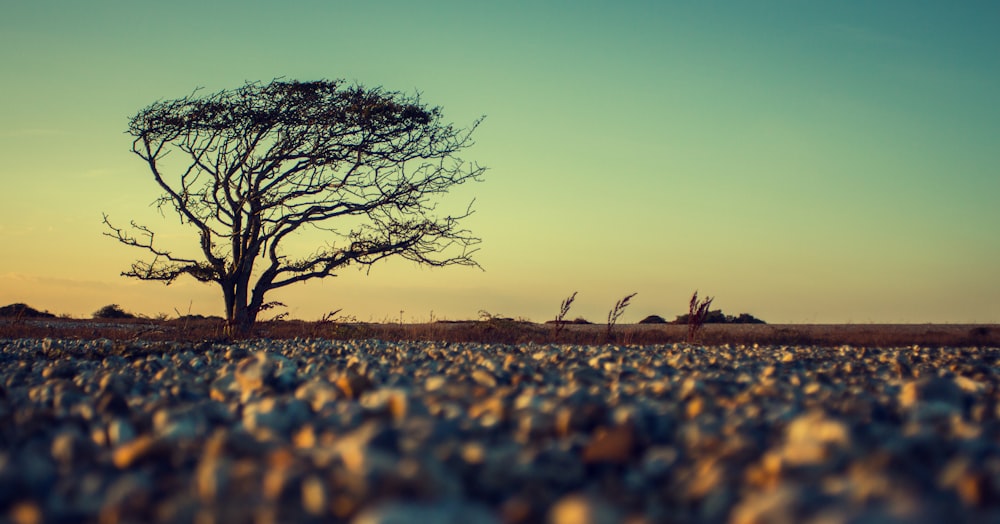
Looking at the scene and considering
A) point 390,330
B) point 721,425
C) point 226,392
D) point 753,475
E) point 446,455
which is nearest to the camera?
point 753,475

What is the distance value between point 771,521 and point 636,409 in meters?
1.31

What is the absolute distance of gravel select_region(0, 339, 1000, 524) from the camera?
218 centimetres

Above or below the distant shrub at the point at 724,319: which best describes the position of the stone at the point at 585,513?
below

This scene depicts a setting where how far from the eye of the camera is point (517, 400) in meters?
3.54

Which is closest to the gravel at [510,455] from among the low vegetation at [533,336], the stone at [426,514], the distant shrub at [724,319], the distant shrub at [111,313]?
the stone at [426,514]

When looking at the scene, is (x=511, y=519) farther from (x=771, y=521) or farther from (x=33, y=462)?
(x=33, y=462)

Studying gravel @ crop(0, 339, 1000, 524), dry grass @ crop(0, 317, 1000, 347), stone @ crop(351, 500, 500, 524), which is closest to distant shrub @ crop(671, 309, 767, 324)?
dry grass @ crop(0, 317, 1000, 347)

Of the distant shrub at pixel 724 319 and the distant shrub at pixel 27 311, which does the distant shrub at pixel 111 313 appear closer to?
the distant shrub at pixel 27 311

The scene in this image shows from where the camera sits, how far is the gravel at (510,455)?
2182 millimetres

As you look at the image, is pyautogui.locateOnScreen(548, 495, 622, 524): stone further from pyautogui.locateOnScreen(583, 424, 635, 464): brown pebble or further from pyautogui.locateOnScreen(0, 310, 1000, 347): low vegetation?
pyautogui.locateOnScreen(0, 310, 1000, 347): low vegetation

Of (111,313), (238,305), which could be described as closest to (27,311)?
(111,313)

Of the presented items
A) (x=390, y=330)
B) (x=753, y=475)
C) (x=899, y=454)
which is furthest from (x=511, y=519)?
(x=390, y=330)

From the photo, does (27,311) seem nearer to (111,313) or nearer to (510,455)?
(111,313)

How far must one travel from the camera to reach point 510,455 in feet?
8.50
